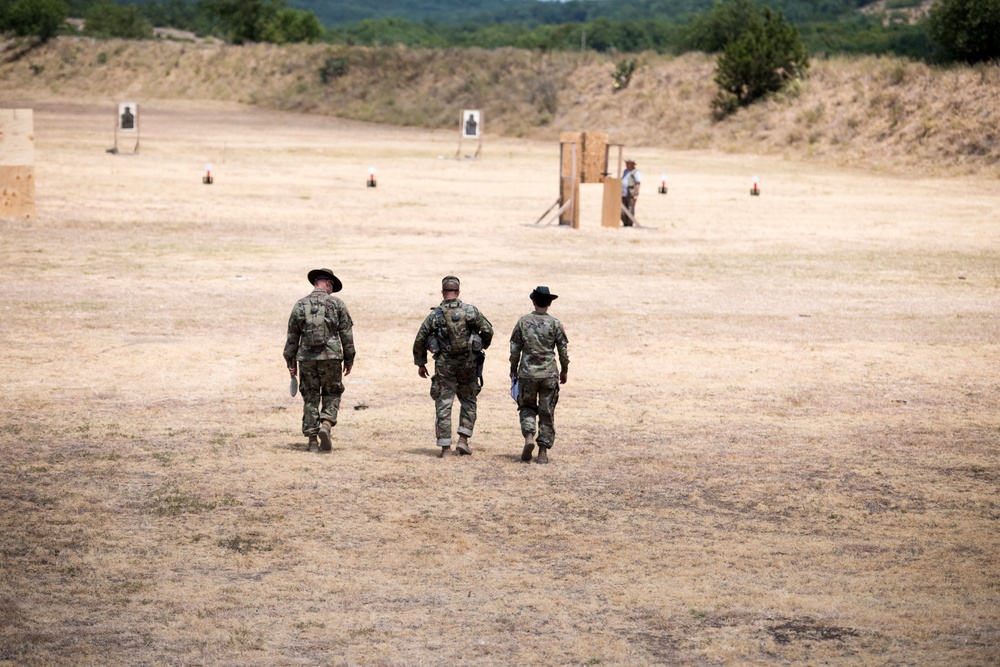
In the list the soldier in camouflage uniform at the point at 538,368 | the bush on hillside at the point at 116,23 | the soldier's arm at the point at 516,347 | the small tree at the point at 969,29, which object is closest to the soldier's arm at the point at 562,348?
the soldier in camouflage uniform at the point at 538,368

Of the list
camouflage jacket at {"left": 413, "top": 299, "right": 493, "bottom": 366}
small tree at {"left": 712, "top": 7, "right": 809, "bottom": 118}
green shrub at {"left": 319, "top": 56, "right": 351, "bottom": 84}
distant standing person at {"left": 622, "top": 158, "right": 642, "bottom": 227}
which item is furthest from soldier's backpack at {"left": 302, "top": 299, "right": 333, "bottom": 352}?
green shrub at {"left": 319, "top": 56, "right": 351, "bottom": 84}

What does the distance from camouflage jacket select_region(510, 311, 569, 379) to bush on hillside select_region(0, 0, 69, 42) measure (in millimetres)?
114109

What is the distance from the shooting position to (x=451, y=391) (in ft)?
43.2

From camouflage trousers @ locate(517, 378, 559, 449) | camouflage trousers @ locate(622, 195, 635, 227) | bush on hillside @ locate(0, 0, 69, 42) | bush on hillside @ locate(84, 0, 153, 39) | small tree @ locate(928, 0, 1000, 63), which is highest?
bush on hillside @ locate(84, 0, 153, 39)

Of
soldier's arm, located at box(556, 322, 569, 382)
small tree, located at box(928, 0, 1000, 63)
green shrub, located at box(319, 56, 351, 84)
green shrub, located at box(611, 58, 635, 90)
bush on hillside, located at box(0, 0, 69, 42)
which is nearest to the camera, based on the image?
soldier's arm, located at box(556, 322, 569, 382)

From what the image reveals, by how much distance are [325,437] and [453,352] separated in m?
1.54

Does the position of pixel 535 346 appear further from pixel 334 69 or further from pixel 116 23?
pixel 116 23

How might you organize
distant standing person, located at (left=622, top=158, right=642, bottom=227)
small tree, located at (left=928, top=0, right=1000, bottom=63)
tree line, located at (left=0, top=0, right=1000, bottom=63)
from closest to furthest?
distant standing person, located at (left=622, top=158, right=642, bottom=227), small tree, located at (left=928, top=0, right=1000, bottom=63), tree line, located at (left=0, top=0, right=1000, bottom=63)

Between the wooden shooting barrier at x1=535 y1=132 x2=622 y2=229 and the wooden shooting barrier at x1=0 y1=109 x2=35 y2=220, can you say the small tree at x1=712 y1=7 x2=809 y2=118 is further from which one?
the wooden shooting barrier at x1=0 y1=109 x2=35 y2=220

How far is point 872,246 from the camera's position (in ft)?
109

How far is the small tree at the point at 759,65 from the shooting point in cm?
7169

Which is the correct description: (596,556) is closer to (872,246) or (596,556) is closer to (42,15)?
(872,246)

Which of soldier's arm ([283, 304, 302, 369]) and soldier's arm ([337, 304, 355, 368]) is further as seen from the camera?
soldier's arm ([337, 304, 355, 368])

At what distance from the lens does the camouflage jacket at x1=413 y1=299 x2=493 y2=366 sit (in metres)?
12.9
